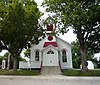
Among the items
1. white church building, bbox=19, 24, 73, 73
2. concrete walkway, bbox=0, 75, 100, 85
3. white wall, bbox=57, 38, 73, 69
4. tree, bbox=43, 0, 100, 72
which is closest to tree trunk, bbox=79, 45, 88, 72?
tree, bbox=43, 0, 100, 72

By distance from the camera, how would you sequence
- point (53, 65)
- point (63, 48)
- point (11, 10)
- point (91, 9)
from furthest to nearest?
point (63, 48), point (53, 65), point (11, 10), point (91, 9)

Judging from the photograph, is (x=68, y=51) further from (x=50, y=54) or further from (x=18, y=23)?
(x=18, y=23)

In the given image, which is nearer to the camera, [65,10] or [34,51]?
[65,10]

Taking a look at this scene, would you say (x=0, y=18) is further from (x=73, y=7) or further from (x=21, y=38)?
(x=73, y=7)

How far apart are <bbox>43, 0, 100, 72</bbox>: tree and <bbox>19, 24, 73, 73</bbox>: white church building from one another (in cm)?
638

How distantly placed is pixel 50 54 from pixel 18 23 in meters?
8.94

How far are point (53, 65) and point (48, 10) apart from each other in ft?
31.8

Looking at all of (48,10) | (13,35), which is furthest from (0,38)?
(48,10)

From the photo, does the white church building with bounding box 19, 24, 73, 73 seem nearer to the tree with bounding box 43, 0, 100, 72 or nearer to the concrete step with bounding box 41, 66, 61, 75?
the concrete step with bounding box 41, 66, 61, 75

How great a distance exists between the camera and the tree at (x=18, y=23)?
23789 millimetres

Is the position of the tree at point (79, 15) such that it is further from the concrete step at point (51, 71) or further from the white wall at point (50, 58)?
the white wall at point (50, 58)

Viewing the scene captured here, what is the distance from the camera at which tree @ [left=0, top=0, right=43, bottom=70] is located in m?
23.8

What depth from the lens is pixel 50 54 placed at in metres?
30.9

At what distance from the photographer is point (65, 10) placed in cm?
2244
